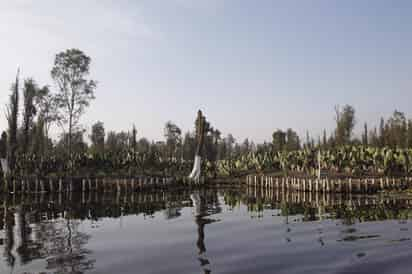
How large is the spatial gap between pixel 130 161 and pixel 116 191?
12000 millimetres

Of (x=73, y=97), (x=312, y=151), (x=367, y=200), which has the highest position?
(x=73, y=97)

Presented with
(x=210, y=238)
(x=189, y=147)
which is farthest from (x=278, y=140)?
(x=210, y=238)

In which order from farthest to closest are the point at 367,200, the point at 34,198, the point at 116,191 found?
the point at 116,191
the point at 34,198
the point at 367,200

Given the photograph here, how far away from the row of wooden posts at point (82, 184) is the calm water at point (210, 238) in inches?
315

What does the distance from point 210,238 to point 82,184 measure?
71.7 ft

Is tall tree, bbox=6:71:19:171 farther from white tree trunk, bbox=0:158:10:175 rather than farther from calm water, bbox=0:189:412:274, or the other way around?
calm water, bbox=0:189:412:274

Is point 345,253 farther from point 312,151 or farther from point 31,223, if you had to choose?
point 312,151

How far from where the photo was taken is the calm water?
9.41 meters

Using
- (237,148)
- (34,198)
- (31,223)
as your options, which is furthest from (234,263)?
(237,148)

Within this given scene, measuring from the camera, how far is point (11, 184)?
1163 inches

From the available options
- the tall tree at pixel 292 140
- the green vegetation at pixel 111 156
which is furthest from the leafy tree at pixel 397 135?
the tall tree at pixel 292 140

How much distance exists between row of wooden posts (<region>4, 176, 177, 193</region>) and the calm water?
8.01 metres

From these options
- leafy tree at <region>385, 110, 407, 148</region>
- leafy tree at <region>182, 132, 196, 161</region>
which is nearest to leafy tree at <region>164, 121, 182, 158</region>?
leafy tree at <region>182, 132, 196, 161</region>

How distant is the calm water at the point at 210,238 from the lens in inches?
370
